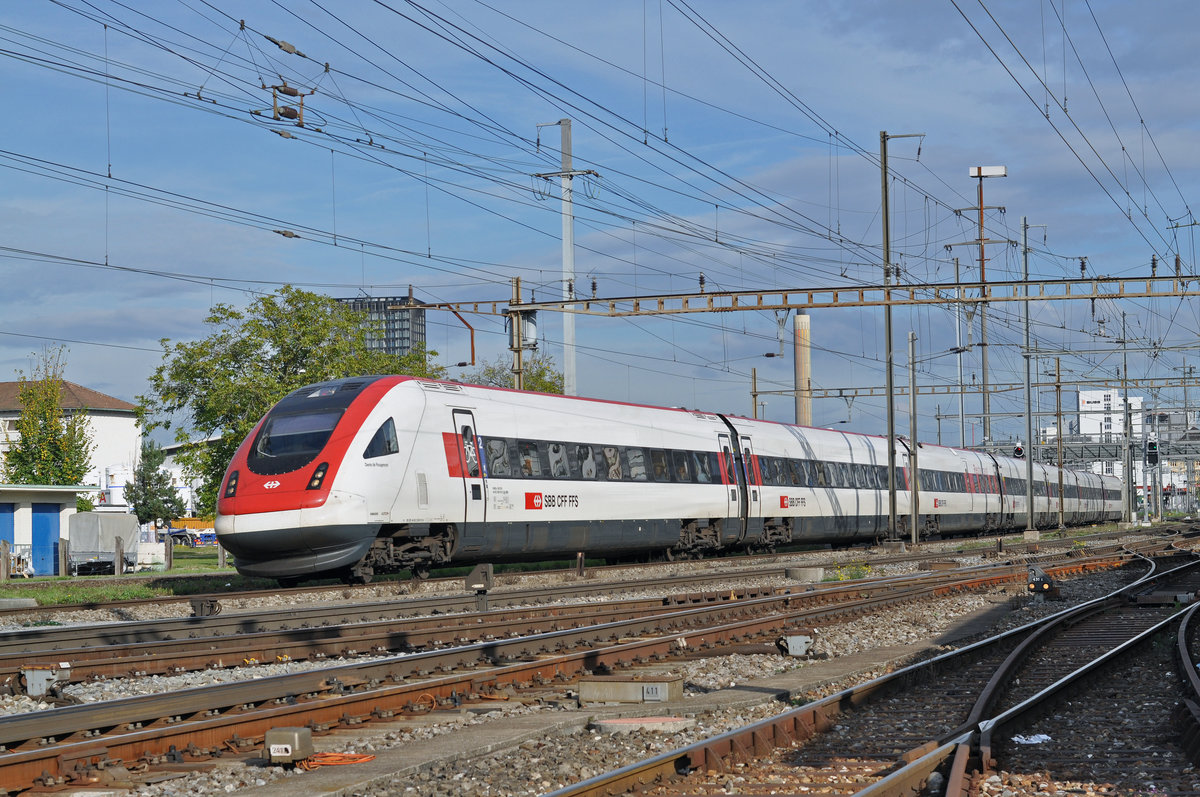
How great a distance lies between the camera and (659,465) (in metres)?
26.6

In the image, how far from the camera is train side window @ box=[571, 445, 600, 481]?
2402 centimetres

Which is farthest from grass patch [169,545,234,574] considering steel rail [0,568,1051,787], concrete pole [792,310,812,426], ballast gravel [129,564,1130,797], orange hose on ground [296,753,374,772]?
concrete pole [792,310,812,426]

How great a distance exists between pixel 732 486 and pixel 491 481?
377 inches

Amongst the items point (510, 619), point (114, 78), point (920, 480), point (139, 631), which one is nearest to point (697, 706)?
point (510, 619)

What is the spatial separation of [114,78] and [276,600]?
8.43 meters

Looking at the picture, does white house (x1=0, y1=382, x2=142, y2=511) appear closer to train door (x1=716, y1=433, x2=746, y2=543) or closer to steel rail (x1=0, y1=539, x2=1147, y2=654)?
train door (x1=716, y1=433, x2=746, y2=543)

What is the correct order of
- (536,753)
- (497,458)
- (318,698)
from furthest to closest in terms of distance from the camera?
(497,458), (318,698), (536,753)

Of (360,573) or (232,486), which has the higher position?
(232,486)

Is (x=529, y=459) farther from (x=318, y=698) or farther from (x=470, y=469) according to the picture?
(x=318, y=698)

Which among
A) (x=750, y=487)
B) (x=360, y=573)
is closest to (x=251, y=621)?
(x=360, y=573)

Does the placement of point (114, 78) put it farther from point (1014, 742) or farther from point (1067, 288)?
point (1067, 288)

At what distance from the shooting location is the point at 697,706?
9.45 metres

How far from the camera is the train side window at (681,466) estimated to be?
27250 millimetres

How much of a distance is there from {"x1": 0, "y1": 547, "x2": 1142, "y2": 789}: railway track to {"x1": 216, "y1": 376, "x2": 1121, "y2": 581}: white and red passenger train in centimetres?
484
